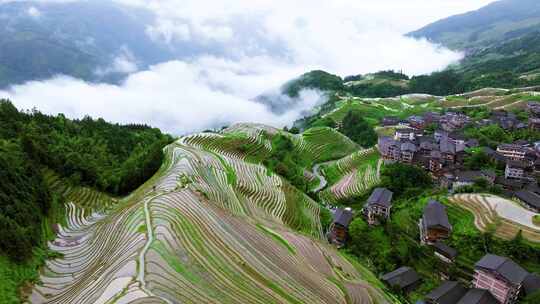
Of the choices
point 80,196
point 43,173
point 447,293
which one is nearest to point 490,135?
point 447,293

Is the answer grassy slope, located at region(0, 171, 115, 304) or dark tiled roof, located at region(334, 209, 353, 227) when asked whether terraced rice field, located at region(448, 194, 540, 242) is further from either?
grassy slope, located at region(0, 171, 115, 304)

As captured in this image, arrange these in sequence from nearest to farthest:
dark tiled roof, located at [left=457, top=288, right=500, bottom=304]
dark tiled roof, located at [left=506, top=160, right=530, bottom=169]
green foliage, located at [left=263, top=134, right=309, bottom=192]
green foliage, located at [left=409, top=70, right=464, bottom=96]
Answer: dark tiled roof, located at [left=457, top=288, right=500, bottom=304] < dark tiled roof, located at [left=506, top=160, right=530, bottom=169] < green foliage, located at [left=263, top=134, right=309, bottom=192] < green foliage, located at [left=409, top=70, right=464, bottom=96]

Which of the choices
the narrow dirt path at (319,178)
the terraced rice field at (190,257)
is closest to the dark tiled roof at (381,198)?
the terraced rice field at (190,257)

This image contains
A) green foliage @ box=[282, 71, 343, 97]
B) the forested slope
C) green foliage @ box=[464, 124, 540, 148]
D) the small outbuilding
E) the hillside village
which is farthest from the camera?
green foliage @ box=[282, 71, 343, 97]

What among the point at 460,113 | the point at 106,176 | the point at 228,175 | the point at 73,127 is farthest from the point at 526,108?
the point at 73,127

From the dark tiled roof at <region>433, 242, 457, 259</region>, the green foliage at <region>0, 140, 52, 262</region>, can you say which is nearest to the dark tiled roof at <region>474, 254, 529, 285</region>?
the dark tiled roof at <region>433, 242, 457, 259</region>

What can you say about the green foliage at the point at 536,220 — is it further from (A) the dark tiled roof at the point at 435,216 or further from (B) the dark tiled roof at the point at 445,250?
(B) the dark tiled roof at the point at 445,250

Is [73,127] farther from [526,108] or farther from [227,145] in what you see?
[526,108]
